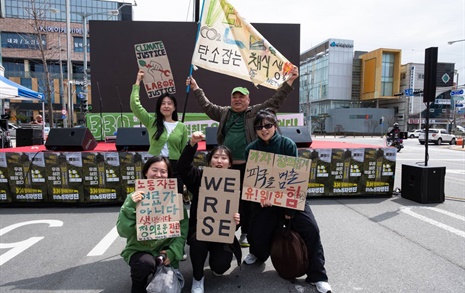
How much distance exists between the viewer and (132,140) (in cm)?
622

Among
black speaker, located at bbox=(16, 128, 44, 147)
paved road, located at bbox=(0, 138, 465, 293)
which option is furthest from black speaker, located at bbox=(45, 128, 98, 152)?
black speaker, located at bbox=(16, 128, 44, 147)

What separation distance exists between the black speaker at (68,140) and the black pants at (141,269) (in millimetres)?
4101

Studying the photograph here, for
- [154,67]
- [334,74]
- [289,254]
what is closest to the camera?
[289,254]

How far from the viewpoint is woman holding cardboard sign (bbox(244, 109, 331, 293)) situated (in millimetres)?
2984

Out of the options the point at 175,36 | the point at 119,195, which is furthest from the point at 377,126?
the point at 119,195

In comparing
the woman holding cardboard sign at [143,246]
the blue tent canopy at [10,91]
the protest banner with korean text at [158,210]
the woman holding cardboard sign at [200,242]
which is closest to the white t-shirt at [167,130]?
the woman holding cardboard sign at [200,242]

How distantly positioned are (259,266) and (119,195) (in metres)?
3.53

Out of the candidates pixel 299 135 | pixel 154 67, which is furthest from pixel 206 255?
pixel 299 135

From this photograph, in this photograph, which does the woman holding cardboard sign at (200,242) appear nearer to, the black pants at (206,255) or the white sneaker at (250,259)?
the black pants at (206,255)

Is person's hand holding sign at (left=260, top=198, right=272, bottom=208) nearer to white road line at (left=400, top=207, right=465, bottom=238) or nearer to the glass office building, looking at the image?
white road line at (left=400, top=207, right=465, bottom=238)

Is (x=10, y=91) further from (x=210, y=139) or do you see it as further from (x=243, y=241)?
(x=243, y=241)

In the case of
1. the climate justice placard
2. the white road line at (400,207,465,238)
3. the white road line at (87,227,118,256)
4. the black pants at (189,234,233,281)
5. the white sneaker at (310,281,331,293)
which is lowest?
the white road line at (87,227,118,256)

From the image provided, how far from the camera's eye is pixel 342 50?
61.4 metres

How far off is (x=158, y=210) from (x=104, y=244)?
1844 millimetres
